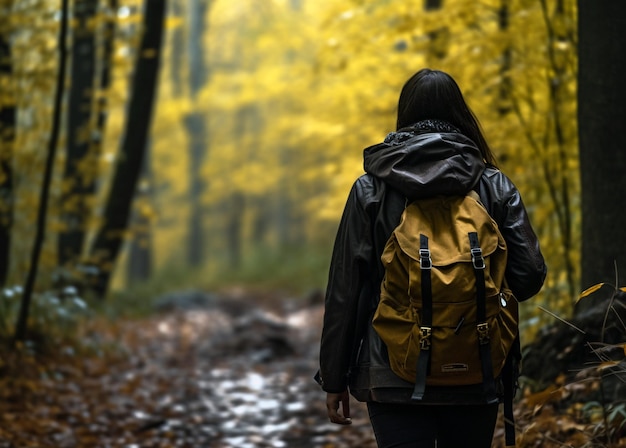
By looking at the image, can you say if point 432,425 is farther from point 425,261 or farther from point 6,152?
point 6,152

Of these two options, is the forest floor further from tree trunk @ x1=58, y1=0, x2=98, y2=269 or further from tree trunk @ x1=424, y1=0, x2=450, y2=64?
tree trunk @ x1=424, y1=0, x2=450, y2=64

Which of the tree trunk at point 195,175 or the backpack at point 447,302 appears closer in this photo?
the backpack at point 447,302

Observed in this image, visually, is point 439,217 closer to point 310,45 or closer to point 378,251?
point 378,251

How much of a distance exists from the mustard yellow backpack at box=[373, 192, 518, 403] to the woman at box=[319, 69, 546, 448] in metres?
0.07

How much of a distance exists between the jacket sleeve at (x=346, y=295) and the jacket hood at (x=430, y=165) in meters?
0.14

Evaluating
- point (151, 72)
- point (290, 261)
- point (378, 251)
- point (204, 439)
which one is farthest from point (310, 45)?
point (378, 251)

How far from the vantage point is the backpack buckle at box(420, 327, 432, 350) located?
245 cm

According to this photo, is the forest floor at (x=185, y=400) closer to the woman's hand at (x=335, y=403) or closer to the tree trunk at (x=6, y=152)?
the woman's hand at (x=335, y=403)

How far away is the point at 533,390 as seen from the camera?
16.0 feet

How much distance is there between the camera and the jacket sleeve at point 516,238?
2670 mm

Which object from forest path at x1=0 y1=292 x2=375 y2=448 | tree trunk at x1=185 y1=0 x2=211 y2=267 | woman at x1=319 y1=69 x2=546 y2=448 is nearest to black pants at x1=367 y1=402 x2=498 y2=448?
woman at x1=319 y1=69 x2=546 y2=448

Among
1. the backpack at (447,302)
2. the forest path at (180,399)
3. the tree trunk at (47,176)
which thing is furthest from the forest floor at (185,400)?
the backpack at (447,302)

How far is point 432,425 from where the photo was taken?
257 centimetres

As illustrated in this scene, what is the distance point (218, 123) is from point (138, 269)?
33.6ft
